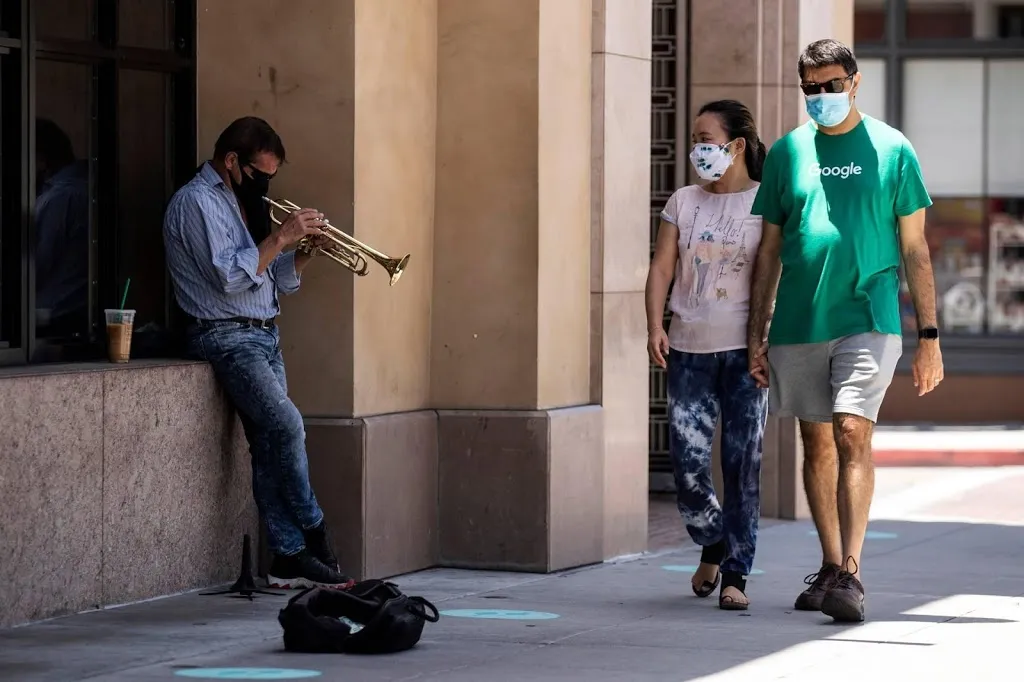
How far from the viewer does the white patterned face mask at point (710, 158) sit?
8.88 meters

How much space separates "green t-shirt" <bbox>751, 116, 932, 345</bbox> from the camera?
8328 millimetres

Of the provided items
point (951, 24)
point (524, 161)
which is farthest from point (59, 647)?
point (951, 24)

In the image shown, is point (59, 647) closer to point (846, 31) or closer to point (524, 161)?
point (524, 161)

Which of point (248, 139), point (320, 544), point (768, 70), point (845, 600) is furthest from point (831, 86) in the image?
point (768, 70)

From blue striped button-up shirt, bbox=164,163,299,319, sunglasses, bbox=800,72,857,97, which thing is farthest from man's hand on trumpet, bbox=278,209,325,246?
sunglasses, bbox=800,72,857,97

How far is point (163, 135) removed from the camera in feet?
30.8

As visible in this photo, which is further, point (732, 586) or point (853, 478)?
point (732, 586)

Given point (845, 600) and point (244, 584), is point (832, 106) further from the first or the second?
point (244, 584)

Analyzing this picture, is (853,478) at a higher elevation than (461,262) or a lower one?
lower

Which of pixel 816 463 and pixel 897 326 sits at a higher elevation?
pixel 897 326

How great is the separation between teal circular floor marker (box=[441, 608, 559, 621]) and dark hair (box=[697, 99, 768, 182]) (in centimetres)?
205

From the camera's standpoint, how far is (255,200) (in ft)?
29.6

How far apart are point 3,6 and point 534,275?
8.67ft

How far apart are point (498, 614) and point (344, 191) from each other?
198 centimetres
